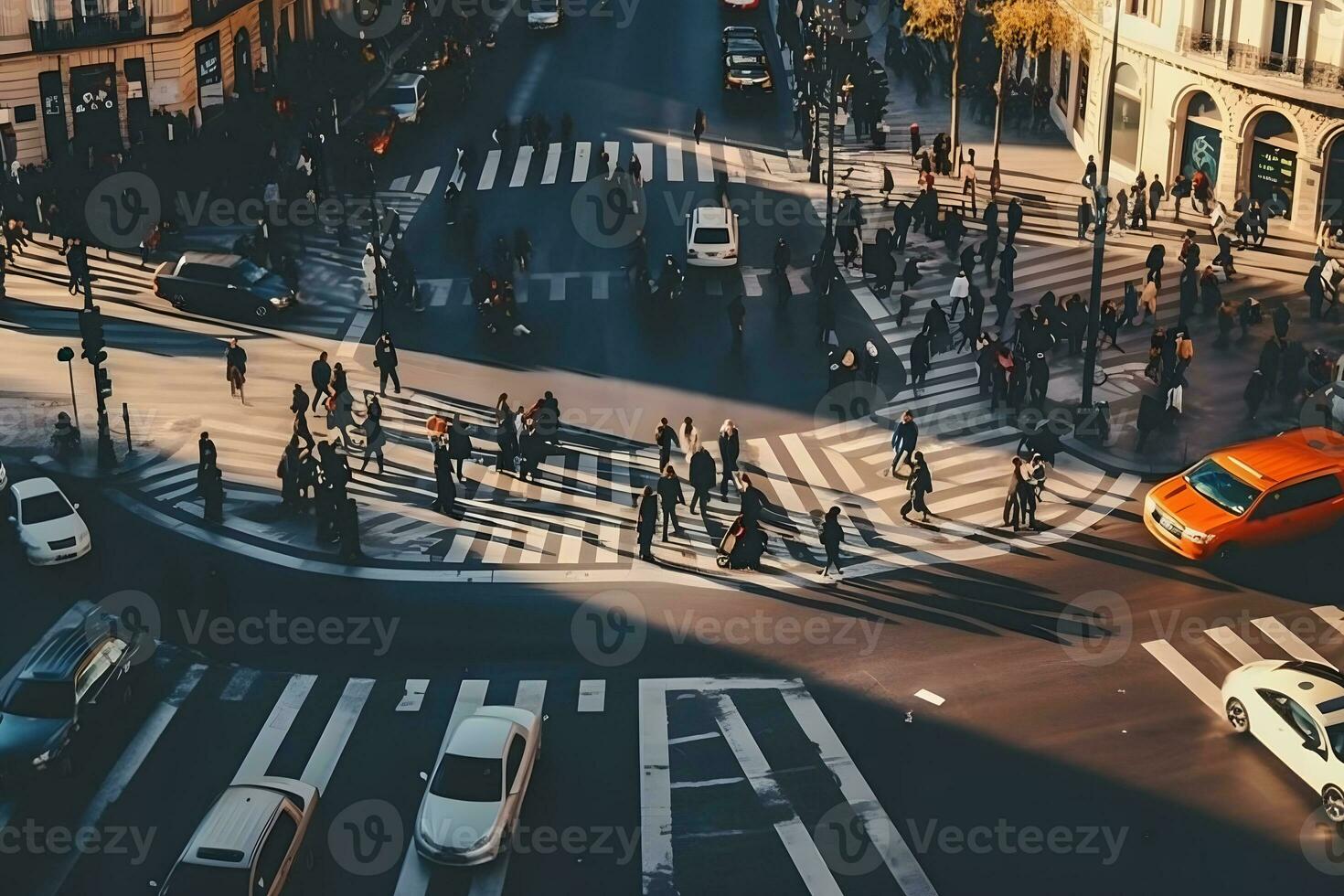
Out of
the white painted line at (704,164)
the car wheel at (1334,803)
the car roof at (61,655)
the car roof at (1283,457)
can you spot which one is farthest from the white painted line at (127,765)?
the white painted line at (704,164)

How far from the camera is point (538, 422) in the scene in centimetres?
4034

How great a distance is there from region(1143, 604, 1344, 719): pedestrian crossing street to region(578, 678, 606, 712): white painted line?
925 cm

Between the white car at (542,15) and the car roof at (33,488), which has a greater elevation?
the white car at (542,15)

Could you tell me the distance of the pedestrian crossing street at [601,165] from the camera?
193 feet

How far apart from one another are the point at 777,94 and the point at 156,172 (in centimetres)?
2384

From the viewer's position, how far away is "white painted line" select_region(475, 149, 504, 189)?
59.1 metres

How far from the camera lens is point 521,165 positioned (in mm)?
61188

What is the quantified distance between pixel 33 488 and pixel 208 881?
45.5 ft

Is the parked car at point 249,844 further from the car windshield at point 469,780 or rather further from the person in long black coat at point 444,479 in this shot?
the person in long black coat at point 444,479

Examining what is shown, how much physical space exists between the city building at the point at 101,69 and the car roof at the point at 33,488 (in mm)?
23875

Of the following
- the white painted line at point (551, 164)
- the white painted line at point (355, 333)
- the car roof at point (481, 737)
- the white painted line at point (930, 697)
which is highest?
the white painted line at point (551, 164)

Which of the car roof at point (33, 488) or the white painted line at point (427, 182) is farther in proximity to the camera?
the white painted line at point (427, 182)

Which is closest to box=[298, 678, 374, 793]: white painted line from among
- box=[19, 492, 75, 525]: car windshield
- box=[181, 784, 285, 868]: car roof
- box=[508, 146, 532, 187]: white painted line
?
box=[181, 784, 285, 868]: car roof

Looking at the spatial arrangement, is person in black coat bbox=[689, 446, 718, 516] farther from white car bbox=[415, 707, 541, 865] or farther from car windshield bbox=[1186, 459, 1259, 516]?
white car bbox=[415, 707, 541, 865]
